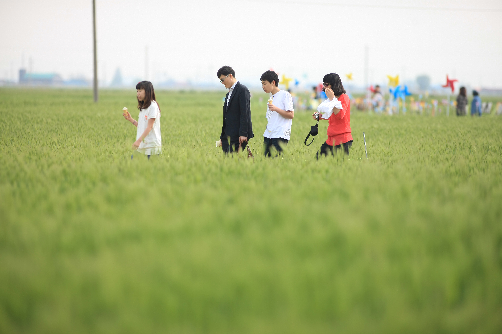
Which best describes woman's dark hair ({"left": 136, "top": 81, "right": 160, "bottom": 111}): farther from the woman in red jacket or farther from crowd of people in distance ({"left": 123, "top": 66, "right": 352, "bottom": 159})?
the woman in red jacket

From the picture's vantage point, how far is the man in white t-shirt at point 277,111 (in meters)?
6.59

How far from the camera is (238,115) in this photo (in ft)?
22.5

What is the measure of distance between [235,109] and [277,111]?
67cm

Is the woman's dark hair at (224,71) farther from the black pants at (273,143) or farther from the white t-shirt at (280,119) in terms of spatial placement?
the black pants at (273,143)

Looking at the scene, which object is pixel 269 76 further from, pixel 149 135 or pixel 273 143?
pixel 149 135

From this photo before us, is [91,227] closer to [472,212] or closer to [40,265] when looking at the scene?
[40,265]

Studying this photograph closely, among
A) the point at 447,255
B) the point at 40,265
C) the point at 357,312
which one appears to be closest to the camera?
the point at 357,312

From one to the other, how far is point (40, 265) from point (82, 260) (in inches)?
8.9

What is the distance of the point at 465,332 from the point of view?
2061 millimetres

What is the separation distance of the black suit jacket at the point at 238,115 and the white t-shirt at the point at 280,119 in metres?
0.33

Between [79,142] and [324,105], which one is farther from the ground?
[324,105]

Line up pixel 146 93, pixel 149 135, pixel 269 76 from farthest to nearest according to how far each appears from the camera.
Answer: pixel 269 76 < pixel 149 135 < pixel 146 93

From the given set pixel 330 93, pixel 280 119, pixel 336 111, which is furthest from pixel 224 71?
pixel 336 111

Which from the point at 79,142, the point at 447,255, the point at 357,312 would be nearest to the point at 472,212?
the point at 447,255
